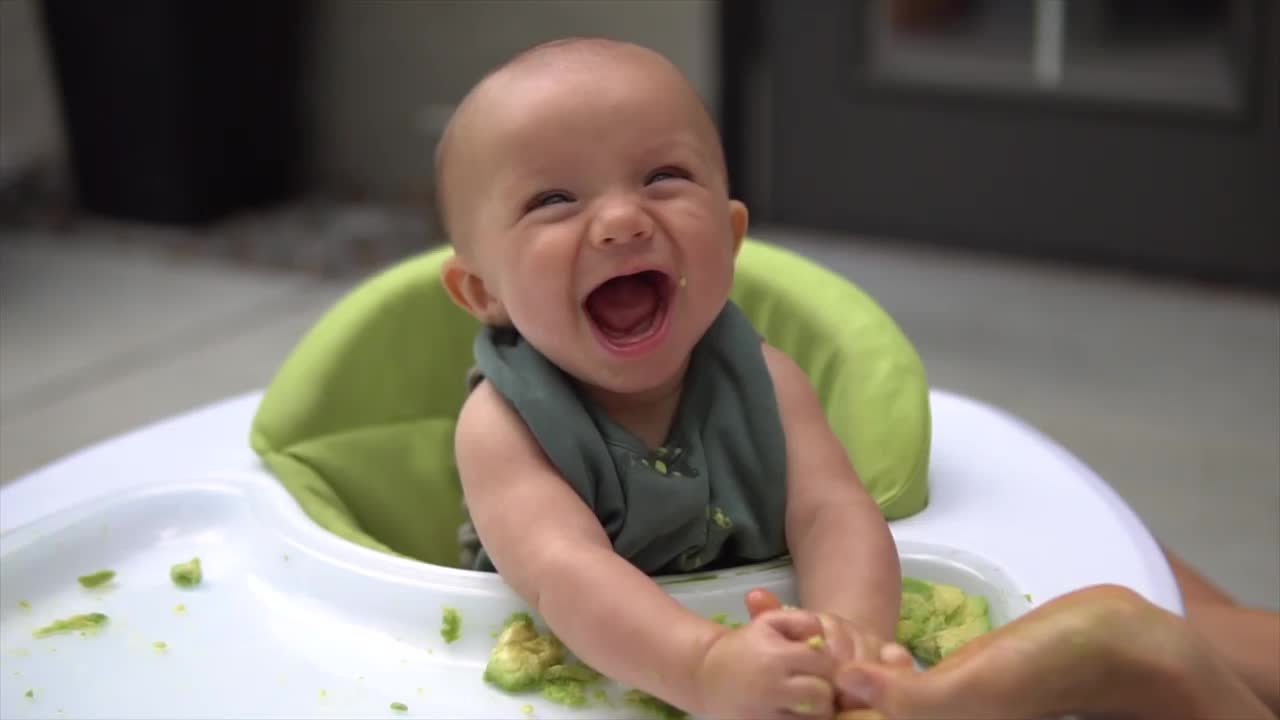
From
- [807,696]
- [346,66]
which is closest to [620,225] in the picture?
[807,696]

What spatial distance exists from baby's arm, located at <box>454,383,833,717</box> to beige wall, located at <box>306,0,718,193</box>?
141 centimetres

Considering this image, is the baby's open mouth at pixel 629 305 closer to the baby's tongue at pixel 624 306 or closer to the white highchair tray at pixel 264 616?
the baby's tongue at pixel 624 306

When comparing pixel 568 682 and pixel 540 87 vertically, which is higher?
pixel 540 87

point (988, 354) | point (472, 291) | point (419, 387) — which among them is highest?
point (472, 291)

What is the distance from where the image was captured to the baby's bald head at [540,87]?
66 cm

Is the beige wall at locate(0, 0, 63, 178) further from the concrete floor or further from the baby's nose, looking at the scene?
the baby's nose

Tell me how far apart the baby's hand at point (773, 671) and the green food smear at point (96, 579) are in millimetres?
364

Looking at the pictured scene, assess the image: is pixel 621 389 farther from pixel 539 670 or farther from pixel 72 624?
pixel 72 624

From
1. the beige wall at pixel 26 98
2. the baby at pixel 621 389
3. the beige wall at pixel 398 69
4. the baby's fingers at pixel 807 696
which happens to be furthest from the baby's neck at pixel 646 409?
the beige wall at pixel 26 98

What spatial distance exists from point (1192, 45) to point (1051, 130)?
0.69 ft

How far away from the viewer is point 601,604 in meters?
0.61

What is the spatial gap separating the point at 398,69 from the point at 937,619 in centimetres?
190

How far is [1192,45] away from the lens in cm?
192

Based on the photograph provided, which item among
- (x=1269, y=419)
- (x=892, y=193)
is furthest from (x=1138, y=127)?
(x=1269, y=419)
